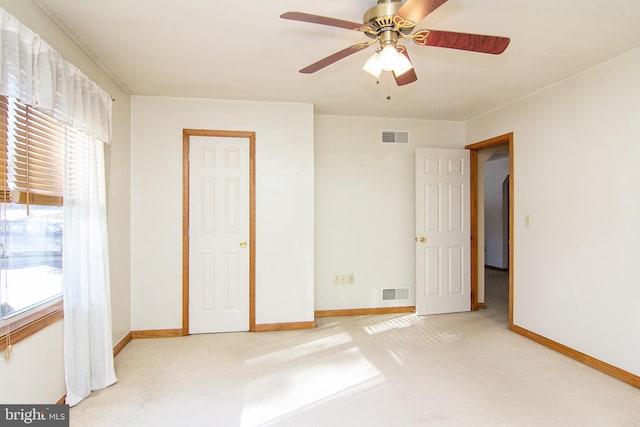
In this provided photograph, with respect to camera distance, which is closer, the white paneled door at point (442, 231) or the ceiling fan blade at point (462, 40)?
the ceiling fan blade at point (462, 40)

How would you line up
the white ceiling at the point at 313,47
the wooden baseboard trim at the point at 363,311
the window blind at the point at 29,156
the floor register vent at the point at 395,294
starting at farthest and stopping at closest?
the floor register vent at the point at 395,294
the wooden baseboard trim at the point at 363,311
the white ceiling at the point at 313,47
the window blind at the point at 29,156

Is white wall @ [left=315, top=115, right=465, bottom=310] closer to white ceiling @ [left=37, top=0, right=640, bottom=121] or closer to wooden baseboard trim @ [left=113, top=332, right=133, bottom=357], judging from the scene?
white ceiling @ [left=37, top=0, right=640, bottom=121]

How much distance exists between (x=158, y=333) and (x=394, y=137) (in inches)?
137

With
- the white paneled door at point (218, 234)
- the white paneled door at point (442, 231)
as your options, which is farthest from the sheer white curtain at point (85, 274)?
the white paneled door at point (442, 231)

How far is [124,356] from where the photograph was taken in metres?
2.86

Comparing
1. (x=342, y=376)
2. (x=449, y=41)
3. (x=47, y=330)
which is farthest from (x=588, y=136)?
(x=47, y=330)

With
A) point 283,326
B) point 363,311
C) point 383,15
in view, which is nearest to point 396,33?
point 383,15

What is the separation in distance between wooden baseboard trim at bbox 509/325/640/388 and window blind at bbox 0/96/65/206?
412 cm

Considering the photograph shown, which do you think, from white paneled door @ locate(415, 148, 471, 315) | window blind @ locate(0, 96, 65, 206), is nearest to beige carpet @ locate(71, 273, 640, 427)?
white paneled door @ locate(415, 148, 471, 315)

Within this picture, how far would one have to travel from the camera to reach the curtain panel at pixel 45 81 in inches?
59.3

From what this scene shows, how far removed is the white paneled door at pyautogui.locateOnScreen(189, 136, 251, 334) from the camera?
3.40 metres

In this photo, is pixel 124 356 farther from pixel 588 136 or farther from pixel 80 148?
pixel 588 136

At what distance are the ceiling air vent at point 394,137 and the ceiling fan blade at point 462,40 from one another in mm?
2415

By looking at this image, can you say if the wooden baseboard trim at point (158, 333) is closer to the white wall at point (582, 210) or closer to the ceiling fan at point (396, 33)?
the ceiling fan at point (396, 33)
